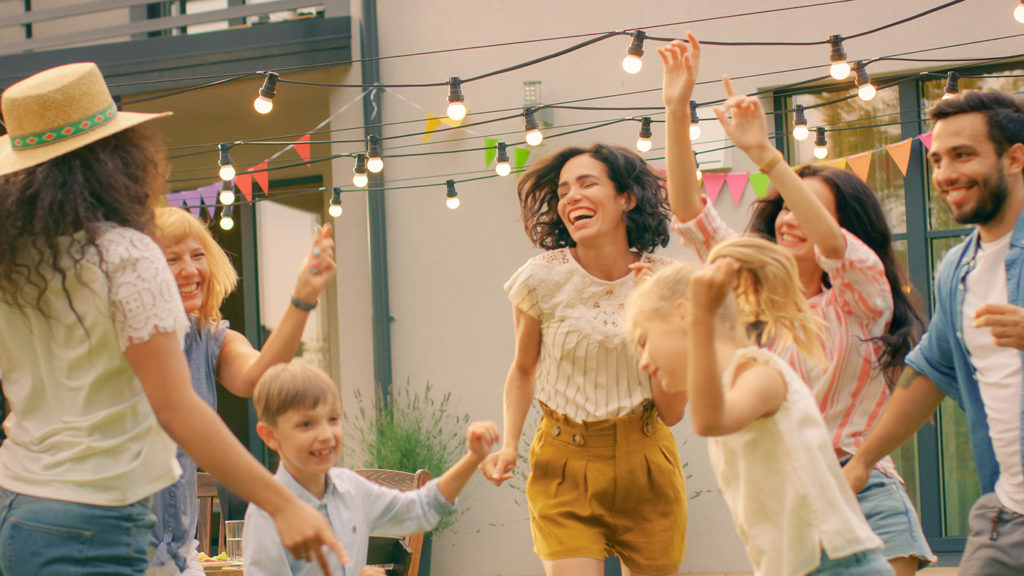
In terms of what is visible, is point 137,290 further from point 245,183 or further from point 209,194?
point 209,194

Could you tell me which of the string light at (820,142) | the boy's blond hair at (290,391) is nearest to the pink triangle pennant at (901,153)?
the string light at (820,142)

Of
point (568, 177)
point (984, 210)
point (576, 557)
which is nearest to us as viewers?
point (984, 210)

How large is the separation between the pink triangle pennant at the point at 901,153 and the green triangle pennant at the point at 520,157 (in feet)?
7.29

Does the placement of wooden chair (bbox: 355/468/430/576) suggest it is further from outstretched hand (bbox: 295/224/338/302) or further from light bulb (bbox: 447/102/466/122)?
outstretched hand (bbox: 295/224/338/302)

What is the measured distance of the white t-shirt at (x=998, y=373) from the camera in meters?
2.70

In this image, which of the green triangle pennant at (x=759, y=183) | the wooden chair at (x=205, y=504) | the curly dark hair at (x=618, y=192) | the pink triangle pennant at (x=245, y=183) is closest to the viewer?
the curly dark hair at (x=618, y=192)

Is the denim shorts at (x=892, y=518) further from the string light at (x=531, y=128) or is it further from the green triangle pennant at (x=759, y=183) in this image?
the green triangle pennant at (x=759, y=183)

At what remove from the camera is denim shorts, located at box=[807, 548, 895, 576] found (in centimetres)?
219

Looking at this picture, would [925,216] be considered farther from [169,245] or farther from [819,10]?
[169,245]

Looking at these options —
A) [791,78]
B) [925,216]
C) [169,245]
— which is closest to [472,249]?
[791,78]

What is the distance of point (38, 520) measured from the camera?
1947 millimetres

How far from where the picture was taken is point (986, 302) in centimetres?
279

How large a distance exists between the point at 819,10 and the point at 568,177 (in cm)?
377

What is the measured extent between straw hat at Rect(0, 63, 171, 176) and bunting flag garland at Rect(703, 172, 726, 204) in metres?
4.97
